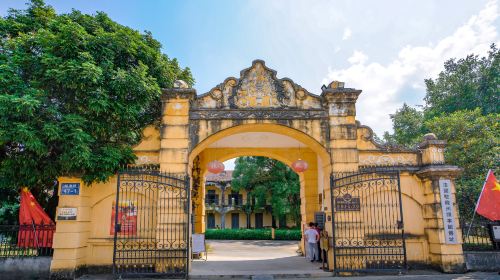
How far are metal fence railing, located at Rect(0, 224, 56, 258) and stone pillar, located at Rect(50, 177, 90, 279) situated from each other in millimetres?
772

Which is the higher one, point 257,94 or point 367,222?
point 257,94

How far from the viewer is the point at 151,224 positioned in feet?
27.4

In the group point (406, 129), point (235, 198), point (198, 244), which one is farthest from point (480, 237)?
point (235, 198)

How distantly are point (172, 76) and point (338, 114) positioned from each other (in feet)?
16.4

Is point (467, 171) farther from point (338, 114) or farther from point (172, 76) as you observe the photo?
point (172, 76)

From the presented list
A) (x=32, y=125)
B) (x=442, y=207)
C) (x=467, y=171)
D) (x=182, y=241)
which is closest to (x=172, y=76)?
(x=32, y=125)

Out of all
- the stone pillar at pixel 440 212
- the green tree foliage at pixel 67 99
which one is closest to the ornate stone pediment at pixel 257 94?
the green tree foliage at pixel 67 99

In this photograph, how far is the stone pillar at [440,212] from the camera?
26.5ft

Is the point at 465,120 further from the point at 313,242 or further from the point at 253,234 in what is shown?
the point at 253,234

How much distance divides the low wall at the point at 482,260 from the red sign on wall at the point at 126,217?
8390 mm

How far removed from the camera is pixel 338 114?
353 inches

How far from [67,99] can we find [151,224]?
359 cm

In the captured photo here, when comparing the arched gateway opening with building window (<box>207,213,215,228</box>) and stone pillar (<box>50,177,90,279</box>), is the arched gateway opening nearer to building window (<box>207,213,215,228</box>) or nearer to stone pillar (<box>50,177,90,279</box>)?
stone pillar (<box>50,177,90,279</box>)

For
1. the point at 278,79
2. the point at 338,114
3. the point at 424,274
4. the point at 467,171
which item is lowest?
the point at 424,274
